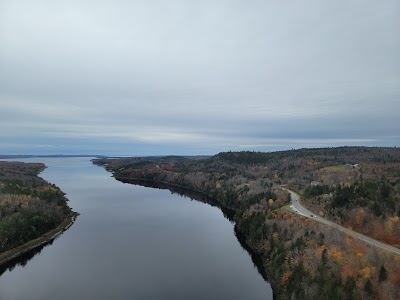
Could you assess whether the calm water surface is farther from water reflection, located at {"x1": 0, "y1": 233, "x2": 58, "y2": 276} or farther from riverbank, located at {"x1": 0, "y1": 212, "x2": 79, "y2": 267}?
riverbank, located at {"x1": 0, "y1": 212, "x2": 79, "y2": 267}

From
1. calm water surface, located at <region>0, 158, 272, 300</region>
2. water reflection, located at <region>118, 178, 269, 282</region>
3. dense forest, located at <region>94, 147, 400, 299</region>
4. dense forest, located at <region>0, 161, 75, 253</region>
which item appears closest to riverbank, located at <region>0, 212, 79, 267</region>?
dense forest, located at <region>0, 161, 75, 253</region>

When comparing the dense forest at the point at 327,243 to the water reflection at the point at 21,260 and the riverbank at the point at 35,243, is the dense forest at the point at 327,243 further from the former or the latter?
the riverbank at the point at 35,243

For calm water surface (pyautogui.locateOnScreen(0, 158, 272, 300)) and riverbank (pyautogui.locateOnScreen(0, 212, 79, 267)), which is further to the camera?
riverbank (pyautogui.locateOnScreen(0, 212, 79, 267))

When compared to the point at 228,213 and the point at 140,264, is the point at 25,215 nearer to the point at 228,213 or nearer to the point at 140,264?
the point at 140,264

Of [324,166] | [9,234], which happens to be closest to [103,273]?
[9,234]

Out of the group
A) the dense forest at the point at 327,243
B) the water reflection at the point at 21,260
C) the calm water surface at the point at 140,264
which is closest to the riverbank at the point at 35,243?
Result: the water reflection at the point at 21,260
